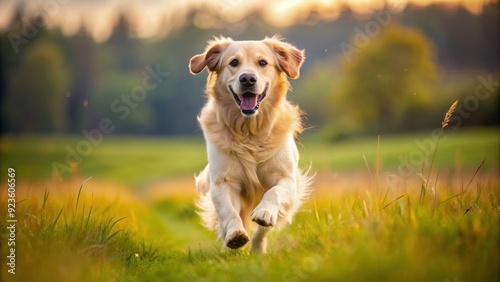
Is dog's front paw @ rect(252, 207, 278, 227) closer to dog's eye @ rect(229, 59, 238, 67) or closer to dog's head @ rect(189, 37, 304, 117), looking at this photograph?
dog's head @ rect(189, 37, 304, 117)

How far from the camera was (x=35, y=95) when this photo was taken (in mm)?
43531

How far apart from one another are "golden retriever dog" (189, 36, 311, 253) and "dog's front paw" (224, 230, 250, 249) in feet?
1.77

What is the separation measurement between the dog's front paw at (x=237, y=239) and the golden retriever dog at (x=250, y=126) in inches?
21.2

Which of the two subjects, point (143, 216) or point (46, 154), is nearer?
point (143, 216)

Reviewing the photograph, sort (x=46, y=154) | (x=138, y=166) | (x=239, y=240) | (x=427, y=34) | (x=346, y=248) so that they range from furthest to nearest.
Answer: (x=427, y=34) → (x=46, y=154) → (x=138, y=166) → (x=239, y=240) → (x=346, y=248)

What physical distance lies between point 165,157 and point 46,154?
8.18 m

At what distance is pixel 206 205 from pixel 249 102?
1498mm

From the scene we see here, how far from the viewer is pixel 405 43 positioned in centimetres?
4166

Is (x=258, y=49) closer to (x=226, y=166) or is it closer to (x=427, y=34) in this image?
(x=226, y=166)

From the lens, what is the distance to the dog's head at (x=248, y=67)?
17.8ft

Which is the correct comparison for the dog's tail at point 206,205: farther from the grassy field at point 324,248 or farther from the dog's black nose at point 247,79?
the dog's black nose at point 247,79

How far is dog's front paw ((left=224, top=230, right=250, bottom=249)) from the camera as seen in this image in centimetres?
462

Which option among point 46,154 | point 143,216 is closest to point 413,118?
point 46,154

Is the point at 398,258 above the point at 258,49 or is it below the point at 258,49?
below
